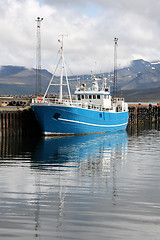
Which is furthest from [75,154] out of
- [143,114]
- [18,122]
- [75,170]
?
[143,114]

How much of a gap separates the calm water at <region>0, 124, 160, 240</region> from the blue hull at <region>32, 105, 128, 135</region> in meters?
13.7

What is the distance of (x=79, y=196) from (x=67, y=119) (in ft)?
96.4

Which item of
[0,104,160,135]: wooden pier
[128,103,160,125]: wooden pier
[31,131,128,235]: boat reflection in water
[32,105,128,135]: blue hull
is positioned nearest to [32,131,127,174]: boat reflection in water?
[31,131,128,235]: boat reflection in water

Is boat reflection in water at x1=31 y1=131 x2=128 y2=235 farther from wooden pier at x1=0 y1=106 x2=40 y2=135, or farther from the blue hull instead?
wooden pier at x1=0 y1=106 x2=40 y2=135

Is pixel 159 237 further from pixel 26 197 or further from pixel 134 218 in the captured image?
pixel 26 197

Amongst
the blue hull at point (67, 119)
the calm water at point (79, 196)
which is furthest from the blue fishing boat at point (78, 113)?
the calm water at point (79, 196)

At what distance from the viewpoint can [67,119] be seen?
4631 centimetres

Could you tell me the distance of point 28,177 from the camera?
21703 mm

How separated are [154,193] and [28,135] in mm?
33565

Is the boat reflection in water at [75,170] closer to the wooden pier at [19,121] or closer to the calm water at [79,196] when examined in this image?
the calm water at [79,196]

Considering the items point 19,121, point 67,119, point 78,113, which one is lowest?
point 19,121

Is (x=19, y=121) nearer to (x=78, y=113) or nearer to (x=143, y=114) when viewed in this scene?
(x=78, y=113)

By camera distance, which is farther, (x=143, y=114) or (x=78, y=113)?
(x=143, y=114)

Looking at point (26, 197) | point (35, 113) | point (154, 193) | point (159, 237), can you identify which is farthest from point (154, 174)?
point (35, 113)
